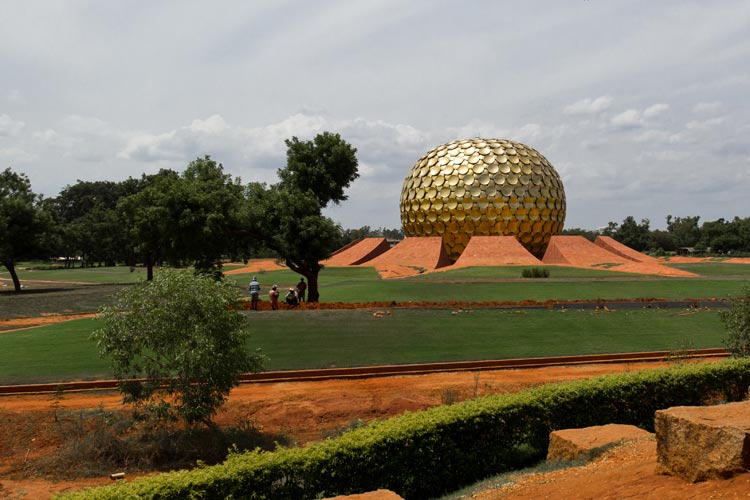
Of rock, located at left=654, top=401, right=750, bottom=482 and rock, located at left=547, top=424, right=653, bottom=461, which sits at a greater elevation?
rock, located at left=654, top=401, right=750, bottom=482

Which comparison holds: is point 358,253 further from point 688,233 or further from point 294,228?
point 688,233

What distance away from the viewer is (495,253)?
139 feet

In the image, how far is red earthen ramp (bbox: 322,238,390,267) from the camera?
4972 cm

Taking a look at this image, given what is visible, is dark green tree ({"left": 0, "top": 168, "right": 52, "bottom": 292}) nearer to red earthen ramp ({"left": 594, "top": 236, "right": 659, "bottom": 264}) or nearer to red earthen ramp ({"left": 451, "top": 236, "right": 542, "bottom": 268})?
red earthen ramp ({"left": 451, "top": 236, "right": 542, "bottom": 268})

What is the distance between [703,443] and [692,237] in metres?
116

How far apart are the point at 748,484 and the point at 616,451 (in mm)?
2119

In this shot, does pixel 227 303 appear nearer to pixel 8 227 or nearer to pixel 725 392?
pixel 725 392

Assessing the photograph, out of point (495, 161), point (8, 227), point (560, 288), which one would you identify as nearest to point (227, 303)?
point (560, 288)

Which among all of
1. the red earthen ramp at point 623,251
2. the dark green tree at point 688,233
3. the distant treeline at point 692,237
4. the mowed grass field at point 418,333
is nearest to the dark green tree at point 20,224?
the mowed grass field at point 418,333

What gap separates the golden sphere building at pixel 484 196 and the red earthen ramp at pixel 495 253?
3.15 metres

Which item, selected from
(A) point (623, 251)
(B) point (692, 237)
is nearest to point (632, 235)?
(B) point (692, 237)

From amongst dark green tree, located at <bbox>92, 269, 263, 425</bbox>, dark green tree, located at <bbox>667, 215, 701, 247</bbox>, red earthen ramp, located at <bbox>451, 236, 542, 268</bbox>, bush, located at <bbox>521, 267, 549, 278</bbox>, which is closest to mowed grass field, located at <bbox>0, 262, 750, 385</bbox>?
dark green tree, located at <bbox>92, 269, 263, 425</bbox>

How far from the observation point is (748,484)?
4.79 metres

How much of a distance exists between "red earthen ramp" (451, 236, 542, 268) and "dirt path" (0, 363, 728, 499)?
1079 inches
